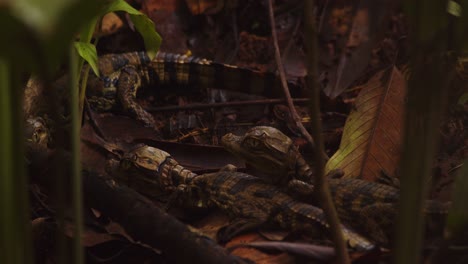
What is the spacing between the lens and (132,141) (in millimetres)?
2242

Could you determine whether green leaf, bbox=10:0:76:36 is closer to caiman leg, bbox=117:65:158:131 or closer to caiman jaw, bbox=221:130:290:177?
caiman jaw, bbox=221:130:290:177

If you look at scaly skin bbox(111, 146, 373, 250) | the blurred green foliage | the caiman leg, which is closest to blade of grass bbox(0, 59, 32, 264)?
the blurred green foliage

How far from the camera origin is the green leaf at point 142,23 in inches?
71.8

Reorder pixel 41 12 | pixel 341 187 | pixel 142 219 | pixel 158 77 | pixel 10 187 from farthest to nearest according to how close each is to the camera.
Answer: pixel 158 77 → pixel 341 187 → pixel 142 219 → pixel 10 187 → pixel 41 12

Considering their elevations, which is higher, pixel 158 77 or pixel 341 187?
pixel 158 77

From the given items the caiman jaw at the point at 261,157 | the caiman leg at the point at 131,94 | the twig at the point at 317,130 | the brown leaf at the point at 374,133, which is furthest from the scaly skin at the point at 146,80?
the twig at the point at 317,130

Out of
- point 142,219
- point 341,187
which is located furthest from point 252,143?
point 142,219

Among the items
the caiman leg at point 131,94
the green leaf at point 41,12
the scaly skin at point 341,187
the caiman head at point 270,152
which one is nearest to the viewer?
the green leaf at point 41,12

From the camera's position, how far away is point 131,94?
10.9ft

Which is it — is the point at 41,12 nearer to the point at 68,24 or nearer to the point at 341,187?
the point at 68,24

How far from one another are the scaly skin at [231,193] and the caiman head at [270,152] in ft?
0.14

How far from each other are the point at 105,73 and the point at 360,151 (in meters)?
1.93

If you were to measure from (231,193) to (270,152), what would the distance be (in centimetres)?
14

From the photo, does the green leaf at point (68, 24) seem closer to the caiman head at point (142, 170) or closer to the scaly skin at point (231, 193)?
the scaly skin at point (231, 193)
